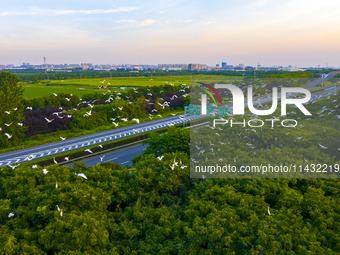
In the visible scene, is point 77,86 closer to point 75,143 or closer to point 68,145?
point 75,143

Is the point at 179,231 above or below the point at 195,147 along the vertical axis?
below

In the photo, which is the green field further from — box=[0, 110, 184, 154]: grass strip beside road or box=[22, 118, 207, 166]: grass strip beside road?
box=[22, 118, 207, 166]: grass strip beside road

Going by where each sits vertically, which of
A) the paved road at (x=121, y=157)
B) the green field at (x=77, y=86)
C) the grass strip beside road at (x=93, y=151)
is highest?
the green field at (x=77, y=86)

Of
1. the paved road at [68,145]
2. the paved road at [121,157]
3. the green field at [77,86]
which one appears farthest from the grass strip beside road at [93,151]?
the green field at [77,86]

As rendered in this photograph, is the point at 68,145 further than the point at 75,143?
No

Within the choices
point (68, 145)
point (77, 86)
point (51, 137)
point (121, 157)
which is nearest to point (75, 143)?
point (68, 145)

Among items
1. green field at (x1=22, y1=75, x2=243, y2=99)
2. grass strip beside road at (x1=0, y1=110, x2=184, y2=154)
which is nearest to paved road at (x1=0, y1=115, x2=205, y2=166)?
grass strip beside road at (x1=0, y1=110, x2=184, y2=154)

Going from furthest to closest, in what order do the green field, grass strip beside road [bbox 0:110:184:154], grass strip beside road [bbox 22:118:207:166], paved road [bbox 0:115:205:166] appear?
the green field, grass strip beside road [bbox 0:110:184:154], paved road [bbox 0:115:205:166], grass strip beside road [bbox 22:118:207:166]

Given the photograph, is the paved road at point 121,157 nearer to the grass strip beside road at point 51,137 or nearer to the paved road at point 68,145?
the paved road at point 68,145

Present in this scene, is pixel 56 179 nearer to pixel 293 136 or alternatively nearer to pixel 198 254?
pixel 198 254

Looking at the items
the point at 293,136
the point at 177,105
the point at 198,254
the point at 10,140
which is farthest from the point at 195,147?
the point at 177,105

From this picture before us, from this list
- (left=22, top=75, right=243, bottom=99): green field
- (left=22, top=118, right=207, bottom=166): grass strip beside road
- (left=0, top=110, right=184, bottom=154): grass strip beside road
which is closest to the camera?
(left=22, top=118, right=207, bottom=166): grass strip beside road
